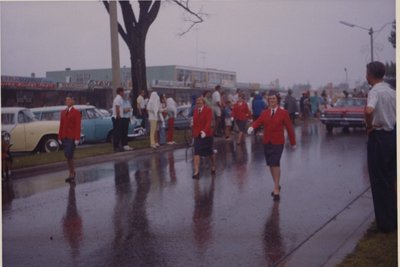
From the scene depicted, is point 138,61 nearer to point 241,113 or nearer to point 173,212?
point 241,113

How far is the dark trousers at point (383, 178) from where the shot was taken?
6312 mm

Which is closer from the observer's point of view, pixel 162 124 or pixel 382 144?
pixel 382 144

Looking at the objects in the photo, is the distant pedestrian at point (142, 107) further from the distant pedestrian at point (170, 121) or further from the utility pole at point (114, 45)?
the utility pole at point (114, 45)

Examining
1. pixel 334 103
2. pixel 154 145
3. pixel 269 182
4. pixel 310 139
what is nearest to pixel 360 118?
pixel 334 103

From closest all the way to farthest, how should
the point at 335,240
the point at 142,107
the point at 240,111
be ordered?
the point at 335,240, the point at 240,111, the point at 142,107

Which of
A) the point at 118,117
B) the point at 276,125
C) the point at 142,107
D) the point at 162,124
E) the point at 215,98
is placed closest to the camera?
the point at 276,125

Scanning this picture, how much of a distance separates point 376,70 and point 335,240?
6.47 ft

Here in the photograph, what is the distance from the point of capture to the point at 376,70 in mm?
6246

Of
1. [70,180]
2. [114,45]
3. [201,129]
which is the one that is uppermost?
[114,45]

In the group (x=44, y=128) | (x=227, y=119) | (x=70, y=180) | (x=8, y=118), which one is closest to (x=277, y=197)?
(x=70, y=180)

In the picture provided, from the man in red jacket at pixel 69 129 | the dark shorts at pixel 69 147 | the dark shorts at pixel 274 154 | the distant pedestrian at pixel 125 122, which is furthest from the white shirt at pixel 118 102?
the dark shorts at pixel 274 154

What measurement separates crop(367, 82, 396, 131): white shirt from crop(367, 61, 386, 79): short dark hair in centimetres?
10

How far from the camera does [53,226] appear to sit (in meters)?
7.80

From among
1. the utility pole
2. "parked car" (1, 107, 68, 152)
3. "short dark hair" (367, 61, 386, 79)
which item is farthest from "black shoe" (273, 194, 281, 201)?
the utility pole
